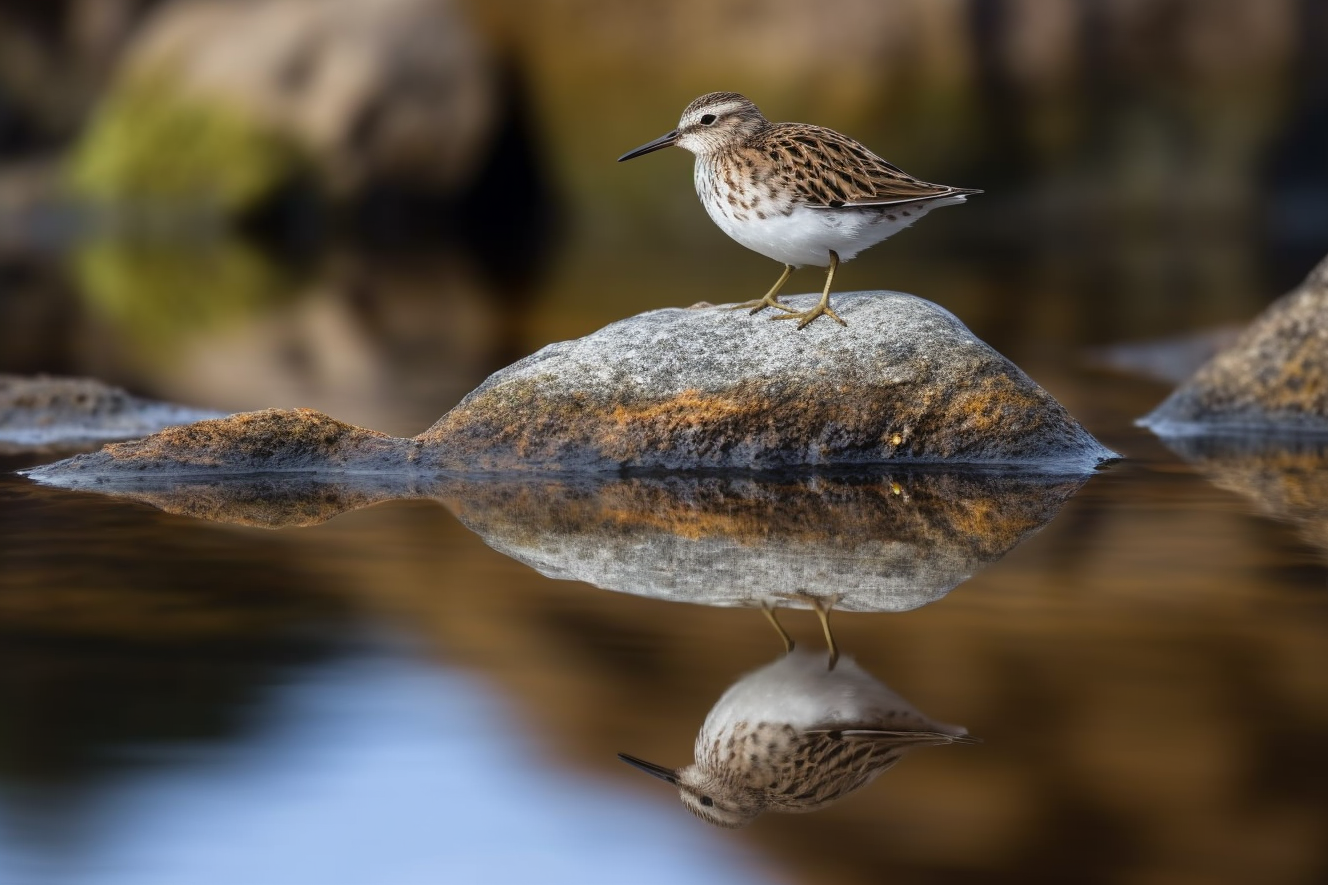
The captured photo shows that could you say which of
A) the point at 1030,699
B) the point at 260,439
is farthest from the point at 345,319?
the point at 1030,699

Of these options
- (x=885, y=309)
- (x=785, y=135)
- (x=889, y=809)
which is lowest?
(x=889, y=809)

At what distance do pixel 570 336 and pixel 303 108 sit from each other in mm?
9318

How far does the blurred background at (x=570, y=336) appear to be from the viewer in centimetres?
320

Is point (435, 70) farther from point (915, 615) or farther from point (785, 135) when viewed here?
point (915, 615)

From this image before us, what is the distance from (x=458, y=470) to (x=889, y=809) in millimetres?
3423

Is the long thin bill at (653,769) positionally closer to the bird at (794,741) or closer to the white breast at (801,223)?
the bird at (794,741)

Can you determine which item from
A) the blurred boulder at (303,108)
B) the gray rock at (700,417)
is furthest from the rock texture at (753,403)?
the blurred boulder at (303,108)

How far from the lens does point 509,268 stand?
16.4 m

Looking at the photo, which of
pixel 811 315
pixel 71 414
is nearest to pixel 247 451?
pixel 71 414

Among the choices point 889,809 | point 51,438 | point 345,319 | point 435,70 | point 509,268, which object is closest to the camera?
point 889,809

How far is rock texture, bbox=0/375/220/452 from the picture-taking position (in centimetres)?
728

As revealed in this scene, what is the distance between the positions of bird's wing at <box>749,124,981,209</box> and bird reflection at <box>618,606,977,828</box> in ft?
8.03

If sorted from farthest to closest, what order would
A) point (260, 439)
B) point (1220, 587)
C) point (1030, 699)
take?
point (260, 439)
point (1220, 587)
point (1030, 699)

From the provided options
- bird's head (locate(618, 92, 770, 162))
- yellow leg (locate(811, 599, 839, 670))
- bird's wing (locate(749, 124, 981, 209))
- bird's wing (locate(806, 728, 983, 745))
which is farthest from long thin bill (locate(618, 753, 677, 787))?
bird's head (locate(618, 92, 770, 162))
